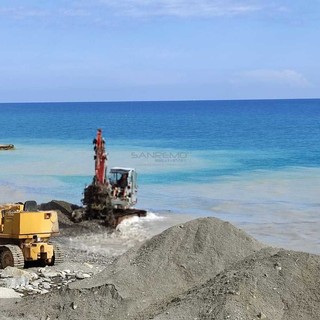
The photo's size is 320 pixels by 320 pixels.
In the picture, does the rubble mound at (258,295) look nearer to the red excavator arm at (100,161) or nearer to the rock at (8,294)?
the rock at (8,294)

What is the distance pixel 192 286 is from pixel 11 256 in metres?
5.97

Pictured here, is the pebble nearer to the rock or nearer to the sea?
the rock

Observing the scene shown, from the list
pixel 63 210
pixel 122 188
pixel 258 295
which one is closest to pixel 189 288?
pixel 258 295

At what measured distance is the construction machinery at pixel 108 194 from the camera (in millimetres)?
28297

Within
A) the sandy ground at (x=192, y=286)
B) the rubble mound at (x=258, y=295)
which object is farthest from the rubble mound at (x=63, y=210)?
the rubble mound at (x=258, y=295)

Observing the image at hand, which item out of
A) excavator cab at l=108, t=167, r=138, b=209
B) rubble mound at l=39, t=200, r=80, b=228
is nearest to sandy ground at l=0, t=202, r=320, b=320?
rubble mound at l=39, t=200, r=80, b=228

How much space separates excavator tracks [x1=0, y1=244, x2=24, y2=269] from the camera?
60.9 feet

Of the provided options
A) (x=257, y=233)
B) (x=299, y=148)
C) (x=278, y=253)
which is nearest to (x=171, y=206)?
(x=257, y=233)

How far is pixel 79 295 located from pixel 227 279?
110 inches

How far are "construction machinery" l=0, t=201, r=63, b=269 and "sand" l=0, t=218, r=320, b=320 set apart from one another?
152 inches

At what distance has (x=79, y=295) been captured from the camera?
13.5m

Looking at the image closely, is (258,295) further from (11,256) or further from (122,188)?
→ (122,188)

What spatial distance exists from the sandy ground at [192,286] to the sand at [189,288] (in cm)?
2

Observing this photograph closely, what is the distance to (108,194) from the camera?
2839cm
